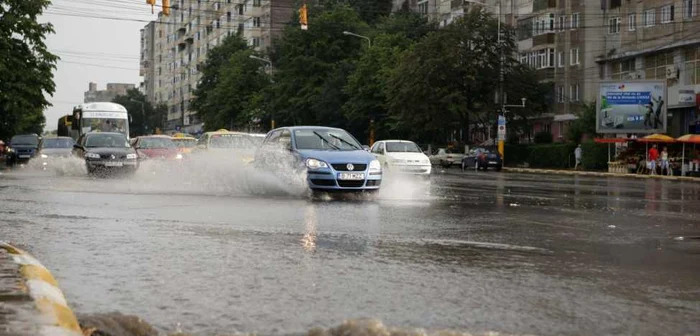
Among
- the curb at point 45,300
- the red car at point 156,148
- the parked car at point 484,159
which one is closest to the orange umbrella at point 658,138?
the parked car at point 484,159

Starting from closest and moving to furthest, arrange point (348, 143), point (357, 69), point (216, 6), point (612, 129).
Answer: point (348, 143) < point (612, 129) < point (357, 69) < point (216, 6)

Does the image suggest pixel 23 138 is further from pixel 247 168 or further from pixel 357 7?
pixel 357 7

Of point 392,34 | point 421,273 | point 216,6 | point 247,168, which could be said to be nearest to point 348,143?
point 247,168

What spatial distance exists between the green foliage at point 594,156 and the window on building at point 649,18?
849cm

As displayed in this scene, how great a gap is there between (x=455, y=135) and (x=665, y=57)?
22.8 meters

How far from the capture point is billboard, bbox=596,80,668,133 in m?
45.6

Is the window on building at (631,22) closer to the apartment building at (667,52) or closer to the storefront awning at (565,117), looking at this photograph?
the apartment building at (667,52)

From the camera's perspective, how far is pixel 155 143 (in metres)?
36.1

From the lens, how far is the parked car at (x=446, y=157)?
6034 centimetres

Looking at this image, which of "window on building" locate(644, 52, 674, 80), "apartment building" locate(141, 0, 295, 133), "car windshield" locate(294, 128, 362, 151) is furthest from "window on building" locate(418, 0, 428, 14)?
"car windshield" locate(294, 128, 362, 151)

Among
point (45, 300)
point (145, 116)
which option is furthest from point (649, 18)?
point (145, 116)

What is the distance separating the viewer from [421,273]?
26.7 feet

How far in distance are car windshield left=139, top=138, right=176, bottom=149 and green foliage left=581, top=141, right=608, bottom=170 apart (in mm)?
24767

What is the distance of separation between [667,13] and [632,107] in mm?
8416
